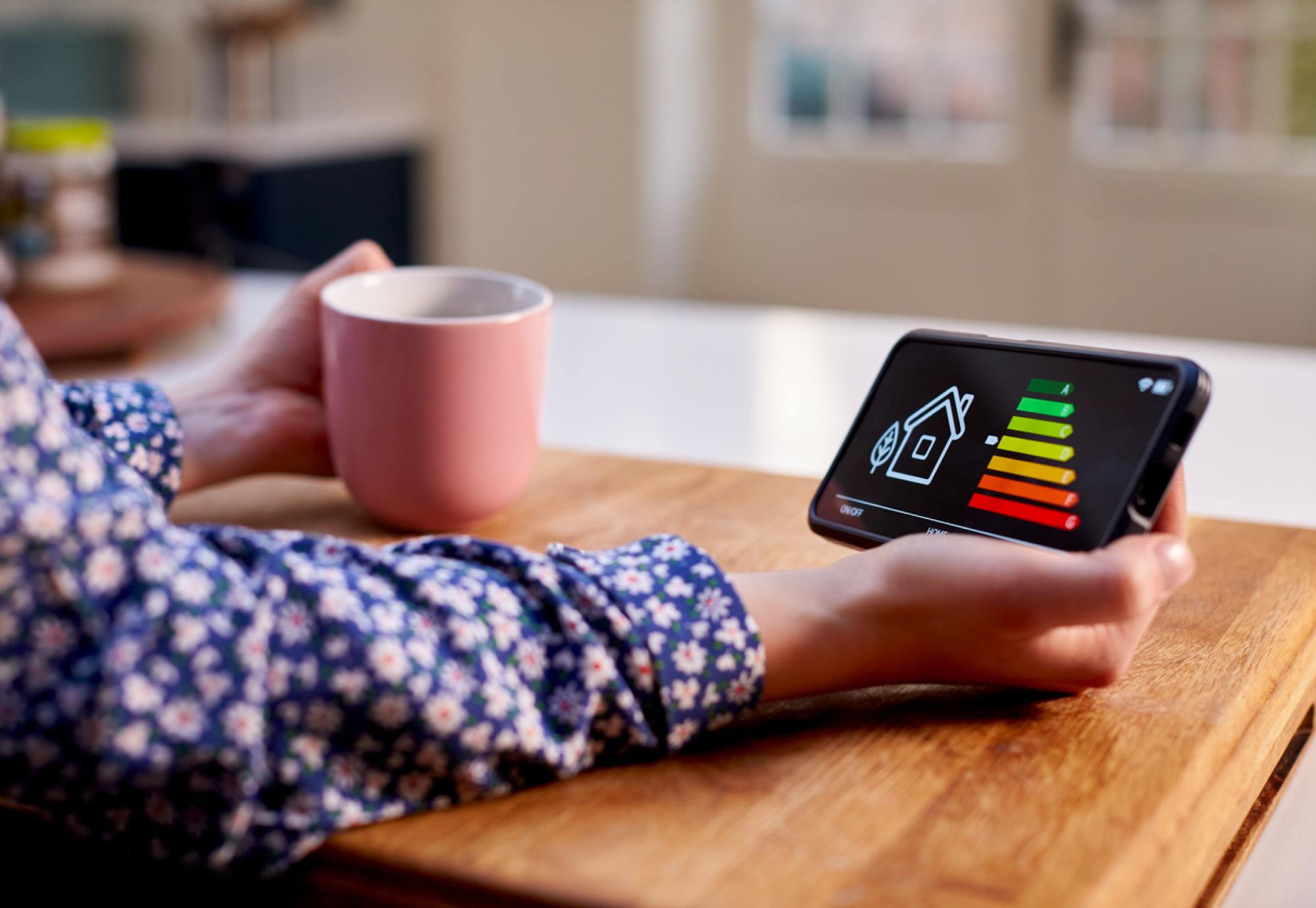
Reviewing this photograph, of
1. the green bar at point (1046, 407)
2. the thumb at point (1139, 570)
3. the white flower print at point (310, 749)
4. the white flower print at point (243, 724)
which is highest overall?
the green bar at point (1046, 407)

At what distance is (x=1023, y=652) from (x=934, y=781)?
0.21 ft

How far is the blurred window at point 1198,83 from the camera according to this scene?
9.92 ft

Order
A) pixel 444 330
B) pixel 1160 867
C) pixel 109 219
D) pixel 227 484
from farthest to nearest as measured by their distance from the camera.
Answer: pixel 109 219 → pixel 227 484 → pixel 444 330 → pixel 1160 867

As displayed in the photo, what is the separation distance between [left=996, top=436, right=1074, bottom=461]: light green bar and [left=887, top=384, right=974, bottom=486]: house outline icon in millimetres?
21

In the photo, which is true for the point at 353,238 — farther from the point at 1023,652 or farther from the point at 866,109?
the point at 1023,652

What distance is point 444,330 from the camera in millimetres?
606

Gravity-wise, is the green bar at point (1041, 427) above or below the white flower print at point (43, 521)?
above

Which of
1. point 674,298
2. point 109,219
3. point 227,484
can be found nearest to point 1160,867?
point 227,484

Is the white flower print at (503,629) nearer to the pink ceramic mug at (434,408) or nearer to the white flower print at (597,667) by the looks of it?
the white flower print at (597,667)

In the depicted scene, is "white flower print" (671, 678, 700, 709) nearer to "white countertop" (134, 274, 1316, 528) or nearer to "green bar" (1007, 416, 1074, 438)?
"green bar" (1007, 416, 1074, 438)

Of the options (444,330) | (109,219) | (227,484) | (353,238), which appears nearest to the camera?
(444,330)

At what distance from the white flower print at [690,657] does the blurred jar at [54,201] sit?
973mm

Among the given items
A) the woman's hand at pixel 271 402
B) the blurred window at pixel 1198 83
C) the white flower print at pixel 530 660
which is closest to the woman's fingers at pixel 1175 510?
the white flower print at pixel 530 660

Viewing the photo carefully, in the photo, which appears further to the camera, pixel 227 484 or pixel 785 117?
pixel 785 117
